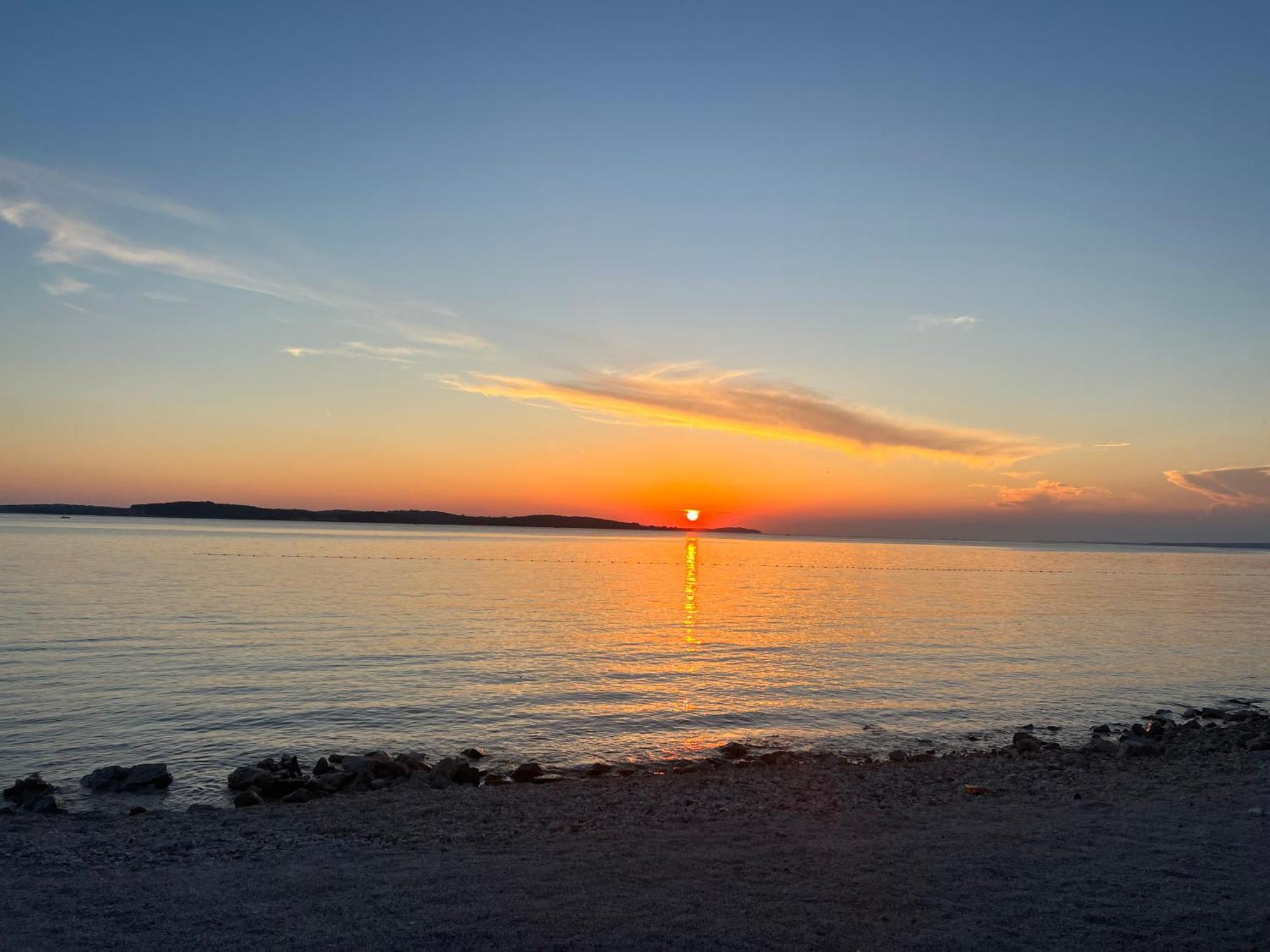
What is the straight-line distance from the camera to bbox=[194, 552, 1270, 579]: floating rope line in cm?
11956

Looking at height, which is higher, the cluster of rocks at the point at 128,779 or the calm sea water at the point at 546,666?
the cluster of rocks at the point at 128,779

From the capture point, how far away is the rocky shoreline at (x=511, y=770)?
16.7 m

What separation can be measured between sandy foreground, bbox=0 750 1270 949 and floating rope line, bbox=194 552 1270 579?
10376cm

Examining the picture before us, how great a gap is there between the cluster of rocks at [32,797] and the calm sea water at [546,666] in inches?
74.8

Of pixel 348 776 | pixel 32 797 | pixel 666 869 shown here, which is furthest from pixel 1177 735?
pixel 32 797

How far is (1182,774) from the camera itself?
59.8 ft

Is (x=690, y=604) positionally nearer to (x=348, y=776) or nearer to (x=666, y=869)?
(x=348, y=776)

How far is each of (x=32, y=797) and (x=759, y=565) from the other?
134987 millimetres

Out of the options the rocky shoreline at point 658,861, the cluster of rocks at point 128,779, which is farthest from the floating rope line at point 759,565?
the rocky shoreline at point 658,861

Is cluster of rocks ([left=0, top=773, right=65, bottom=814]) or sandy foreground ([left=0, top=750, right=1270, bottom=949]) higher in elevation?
sandy foreground ([left=0, top=750, right=1270, bottom=949])

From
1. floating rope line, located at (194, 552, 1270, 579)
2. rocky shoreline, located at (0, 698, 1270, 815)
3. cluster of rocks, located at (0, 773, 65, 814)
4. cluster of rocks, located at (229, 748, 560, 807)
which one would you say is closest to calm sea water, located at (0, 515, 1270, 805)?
rocky shoreline, located at (0, 698, 1270, 815)

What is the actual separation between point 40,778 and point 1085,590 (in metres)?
97.2

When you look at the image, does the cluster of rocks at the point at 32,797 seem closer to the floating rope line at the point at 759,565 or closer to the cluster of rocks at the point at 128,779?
the cluster of rocks at the point at 128,779

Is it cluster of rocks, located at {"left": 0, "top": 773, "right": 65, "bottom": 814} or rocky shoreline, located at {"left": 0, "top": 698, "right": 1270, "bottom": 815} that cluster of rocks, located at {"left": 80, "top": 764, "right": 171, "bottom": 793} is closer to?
rocky shoreline, located at {"left": 0, "top": 698, "right": 1270, "bottom": 815}
